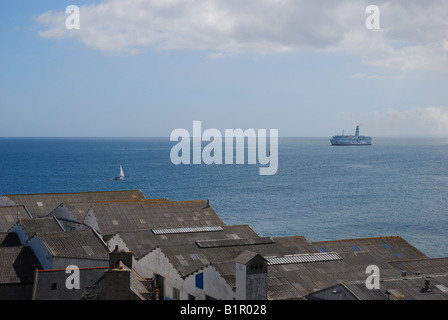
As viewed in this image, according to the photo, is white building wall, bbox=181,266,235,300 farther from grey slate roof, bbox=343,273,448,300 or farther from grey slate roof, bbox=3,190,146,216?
grey slate roof, bbox=3,190,146,216

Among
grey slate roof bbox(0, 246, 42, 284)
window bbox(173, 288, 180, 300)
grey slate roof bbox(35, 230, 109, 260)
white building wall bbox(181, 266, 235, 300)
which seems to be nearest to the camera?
white building wall bbox(181, 266, 235, 300)

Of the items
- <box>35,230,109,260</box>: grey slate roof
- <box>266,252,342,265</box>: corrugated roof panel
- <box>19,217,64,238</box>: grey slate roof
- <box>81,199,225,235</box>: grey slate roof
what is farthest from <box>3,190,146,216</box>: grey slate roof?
<box>266,252,342,265</box>: corrugated roof panel

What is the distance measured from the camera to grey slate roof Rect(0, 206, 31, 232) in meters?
66.0

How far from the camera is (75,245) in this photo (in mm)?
50594

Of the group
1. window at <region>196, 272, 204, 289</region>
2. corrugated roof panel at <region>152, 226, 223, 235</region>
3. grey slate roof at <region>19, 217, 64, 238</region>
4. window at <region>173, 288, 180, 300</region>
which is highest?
grey slate roof at <region>19, 217, 64, 238</region>

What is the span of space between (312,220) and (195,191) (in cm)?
5882

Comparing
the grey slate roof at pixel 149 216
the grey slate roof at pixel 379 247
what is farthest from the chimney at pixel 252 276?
the grey slate roof at pixel 149 216

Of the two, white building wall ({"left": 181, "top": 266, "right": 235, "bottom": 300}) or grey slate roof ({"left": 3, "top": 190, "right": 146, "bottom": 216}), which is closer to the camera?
white building wall ({"left": 181, "top": 266, "right": 235, "bottom": 300})

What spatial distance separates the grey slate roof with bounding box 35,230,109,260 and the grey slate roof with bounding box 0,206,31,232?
16.2 metres

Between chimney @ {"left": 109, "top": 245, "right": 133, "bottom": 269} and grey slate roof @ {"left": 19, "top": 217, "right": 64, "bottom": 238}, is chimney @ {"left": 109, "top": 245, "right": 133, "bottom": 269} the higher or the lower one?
the higher one

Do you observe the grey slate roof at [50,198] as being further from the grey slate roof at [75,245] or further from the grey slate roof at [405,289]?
the grey slate roof at [405,289]

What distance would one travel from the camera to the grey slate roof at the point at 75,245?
160 feet

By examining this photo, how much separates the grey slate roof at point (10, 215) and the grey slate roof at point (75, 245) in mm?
16214

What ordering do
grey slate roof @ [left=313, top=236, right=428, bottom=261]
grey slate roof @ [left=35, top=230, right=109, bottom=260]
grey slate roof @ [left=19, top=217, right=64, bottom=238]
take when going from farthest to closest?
grey slate roof @ [left=313, top=236, right=428, bottom=261] → grey slate roof @ [left=19, top=217, right=64, bottom=238] → grey slate roof @ [left=35, top=230, right=109, bottom=260]
